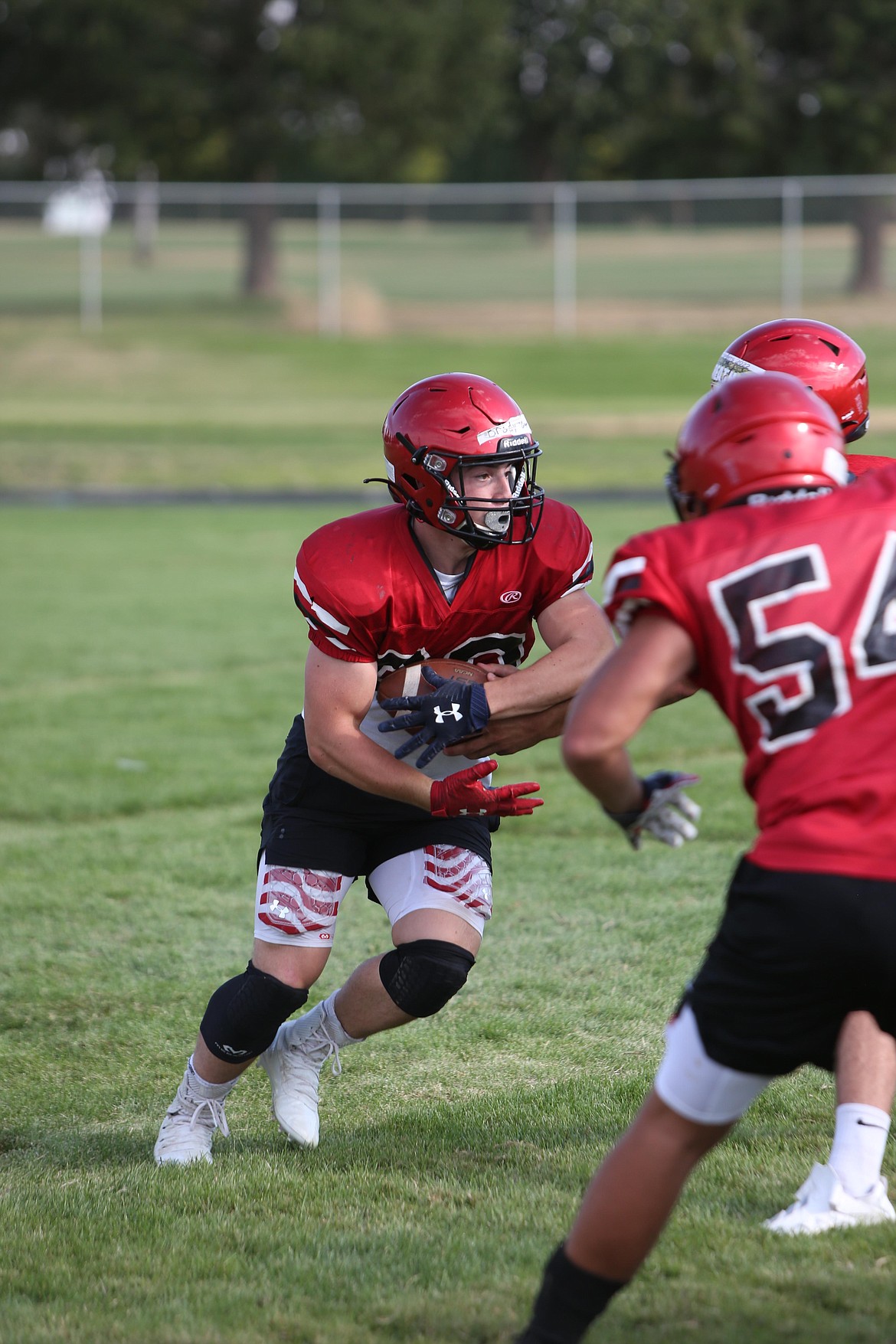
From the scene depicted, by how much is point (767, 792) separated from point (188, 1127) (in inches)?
80.9

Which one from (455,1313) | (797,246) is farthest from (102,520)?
(797,246)

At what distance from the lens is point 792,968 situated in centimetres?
259

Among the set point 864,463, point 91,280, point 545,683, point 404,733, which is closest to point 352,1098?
point 404,733

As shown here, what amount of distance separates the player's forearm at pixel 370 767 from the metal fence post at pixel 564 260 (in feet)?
95.9

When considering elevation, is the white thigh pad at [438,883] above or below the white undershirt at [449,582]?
below

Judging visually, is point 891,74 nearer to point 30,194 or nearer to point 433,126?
point 433,126

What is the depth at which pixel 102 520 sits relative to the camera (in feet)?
61.0

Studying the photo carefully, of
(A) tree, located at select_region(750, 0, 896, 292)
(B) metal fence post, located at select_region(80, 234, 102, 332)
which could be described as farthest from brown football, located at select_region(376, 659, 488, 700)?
(A) tree, located at select_region(750, 0, 896, 292)

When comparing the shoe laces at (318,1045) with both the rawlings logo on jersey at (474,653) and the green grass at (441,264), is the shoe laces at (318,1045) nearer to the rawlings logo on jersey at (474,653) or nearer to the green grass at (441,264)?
the rawlings logo on jersey at (474,653)

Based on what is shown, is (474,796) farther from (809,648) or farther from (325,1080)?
(809,648)

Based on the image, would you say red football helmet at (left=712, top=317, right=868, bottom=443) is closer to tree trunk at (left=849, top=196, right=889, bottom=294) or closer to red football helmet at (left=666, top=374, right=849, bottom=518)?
red football helmet at (left=666, top=374, right=849, bottom=518)

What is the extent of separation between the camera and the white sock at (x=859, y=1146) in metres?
3.34

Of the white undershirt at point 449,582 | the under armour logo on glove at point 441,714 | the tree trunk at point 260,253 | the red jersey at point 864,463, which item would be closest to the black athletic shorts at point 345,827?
the under armour logo on glove at point 441,714

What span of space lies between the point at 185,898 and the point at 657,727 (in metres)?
3.51
